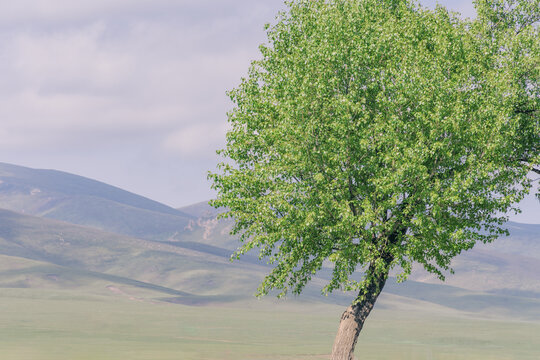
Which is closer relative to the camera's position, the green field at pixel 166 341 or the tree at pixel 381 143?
the tree at pixel 381 143

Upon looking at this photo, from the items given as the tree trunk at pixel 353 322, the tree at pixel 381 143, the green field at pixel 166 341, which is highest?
the tree at pixel 381 143

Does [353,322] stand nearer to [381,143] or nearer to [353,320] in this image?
[353,320]

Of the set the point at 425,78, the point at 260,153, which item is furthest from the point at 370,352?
the point at 425,78

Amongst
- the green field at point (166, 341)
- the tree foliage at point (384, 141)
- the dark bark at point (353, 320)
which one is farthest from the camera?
the green field at point (166, 341)

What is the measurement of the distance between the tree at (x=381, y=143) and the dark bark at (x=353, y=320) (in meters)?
0.06

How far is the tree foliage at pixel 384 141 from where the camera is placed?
34031 millimetres

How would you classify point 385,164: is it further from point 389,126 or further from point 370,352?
point 370,352

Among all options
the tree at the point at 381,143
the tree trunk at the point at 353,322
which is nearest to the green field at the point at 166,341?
the tree trunk at the point at 353,322

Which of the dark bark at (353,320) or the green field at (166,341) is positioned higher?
the dark bark at (353,320)

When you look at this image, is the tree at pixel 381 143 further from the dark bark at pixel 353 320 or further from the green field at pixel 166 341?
the green field at pixel 166 341

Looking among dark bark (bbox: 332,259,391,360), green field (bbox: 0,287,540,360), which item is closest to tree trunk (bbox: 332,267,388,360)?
dark bark (bbox: 332,259,391,360)

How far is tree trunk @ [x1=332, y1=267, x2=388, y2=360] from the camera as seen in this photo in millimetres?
38812

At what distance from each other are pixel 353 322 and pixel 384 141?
38.9ft

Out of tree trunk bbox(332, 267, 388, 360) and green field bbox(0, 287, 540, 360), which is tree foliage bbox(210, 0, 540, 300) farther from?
green field bbox(0, 287, 540, 360)
